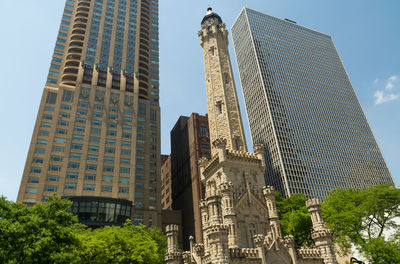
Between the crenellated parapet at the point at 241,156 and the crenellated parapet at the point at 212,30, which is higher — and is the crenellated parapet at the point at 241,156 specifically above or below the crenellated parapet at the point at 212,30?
below

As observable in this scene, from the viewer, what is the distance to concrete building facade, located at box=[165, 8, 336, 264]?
2880cm

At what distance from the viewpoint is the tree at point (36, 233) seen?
77.5ft

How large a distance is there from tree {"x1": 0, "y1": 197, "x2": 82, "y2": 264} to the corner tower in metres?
21.4

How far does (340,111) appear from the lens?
150 m

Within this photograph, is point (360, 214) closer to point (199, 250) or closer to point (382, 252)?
point (382, 252)

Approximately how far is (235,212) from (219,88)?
21588mm

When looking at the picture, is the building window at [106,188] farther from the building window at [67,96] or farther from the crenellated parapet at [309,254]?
the crenellated parapet at [309,254]

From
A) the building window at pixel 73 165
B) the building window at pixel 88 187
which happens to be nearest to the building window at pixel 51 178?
the building window at pixel 73 165

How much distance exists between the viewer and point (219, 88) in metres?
48.2

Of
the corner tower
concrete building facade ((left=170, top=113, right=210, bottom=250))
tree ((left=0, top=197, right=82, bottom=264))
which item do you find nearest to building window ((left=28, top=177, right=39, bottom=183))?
concrete building facade ((left=170, top=113, right=210, bottom=250))

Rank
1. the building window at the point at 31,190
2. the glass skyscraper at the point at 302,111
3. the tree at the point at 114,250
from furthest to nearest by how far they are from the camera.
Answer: the glass skyscraper at the point at 302,111 → the building window at the point at 31,190 → the tree at the point at 114,250

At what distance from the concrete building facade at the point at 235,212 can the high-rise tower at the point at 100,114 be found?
4362cm

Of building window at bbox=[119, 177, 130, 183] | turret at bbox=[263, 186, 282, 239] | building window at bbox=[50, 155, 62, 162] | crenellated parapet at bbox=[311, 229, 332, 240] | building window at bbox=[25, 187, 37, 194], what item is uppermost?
building window at bbox=[50, 155, 62, 162]

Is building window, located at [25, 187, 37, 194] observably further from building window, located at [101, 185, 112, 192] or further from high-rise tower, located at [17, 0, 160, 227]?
building window, located at [101, 185, 112, 192]
